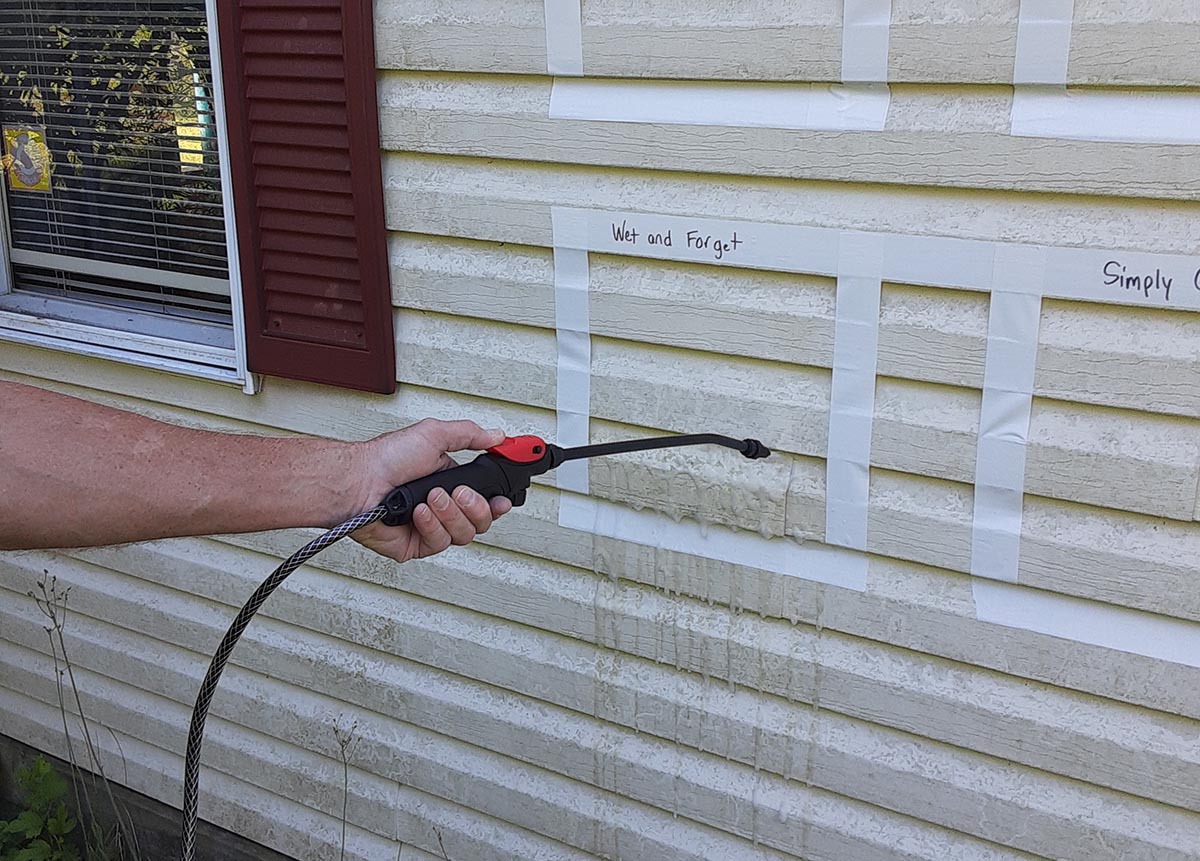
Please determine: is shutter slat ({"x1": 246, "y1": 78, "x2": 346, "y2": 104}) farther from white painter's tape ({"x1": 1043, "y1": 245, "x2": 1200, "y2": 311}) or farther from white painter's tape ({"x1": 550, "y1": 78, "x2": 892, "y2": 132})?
white painter's tape ({"x1": 1043, "y1": 245, "x2": 1200, "y2": 311})

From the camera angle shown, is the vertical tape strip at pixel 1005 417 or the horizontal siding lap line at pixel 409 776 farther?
the horizontal siding lap line at pixel 409 776

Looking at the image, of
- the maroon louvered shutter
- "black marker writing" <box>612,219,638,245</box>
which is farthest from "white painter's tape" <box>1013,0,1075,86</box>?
the maroon louvered shutter

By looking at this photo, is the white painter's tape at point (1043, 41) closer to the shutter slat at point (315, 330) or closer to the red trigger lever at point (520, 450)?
the red trigger lever at point (520, 450)

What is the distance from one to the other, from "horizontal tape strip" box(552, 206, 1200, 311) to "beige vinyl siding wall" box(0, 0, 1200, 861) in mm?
25

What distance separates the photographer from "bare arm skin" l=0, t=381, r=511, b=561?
4.90 feet

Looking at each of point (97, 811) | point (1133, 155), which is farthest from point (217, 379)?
point (1133, 155)

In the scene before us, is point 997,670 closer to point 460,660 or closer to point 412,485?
point 412,485

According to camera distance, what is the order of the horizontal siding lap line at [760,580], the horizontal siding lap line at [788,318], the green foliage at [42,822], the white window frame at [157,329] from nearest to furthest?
1. the horizontal siding lap line at [788,318]
2. the horizontal siding lap line at [760,580]
3. the white window frame at [157,329]
4. the green foliage at [42,822]

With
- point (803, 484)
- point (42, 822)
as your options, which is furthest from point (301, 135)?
point (42, 822)

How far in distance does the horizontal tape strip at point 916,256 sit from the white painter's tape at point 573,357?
49 millimetres

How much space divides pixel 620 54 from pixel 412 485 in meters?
0.88

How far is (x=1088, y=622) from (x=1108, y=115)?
0.80 m

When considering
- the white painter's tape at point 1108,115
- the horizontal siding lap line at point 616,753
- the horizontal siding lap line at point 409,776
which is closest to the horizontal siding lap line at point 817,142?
the white painter's tape at point 1108,115

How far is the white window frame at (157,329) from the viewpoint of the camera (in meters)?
2.66
